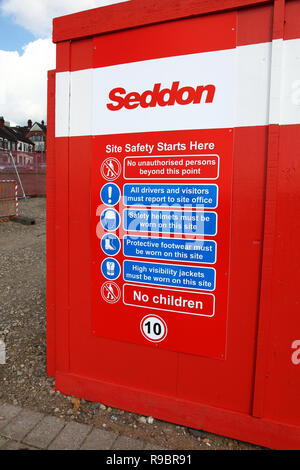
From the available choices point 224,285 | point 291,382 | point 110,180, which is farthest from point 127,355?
point 110,180

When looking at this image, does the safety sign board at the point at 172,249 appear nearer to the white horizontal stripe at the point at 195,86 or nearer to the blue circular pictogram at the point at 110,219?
the blue circular pictogram at the point at 110,219

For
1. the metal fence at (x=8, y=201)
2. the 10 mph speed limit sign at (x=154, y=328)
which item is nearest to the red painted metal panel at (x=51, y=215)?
the 10 mph speed limit sign at (x=154, y=328)

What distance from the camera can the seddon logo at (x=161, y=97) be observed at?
7.18 feet

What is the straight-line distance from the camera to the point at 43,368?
3.16m

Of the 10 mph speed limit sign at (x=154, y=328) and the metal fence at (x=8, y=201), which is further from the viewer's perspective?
the metal fence at (x=8, y=201)

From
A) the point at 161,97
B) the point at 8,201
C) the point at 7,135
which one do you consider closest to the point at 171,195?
the point at 161,97

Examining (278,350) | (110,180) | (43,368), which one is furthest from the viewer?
(43,368)

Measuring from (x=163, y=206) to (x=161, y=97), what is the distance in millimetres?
731

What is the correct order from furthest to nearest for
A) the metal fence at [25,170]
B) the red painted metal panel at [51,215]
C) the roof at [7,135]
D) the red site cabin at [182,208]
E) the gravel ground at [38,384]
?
the roof at [7,135], the metal fence at [25,170], the red painted metal panel at [51,215], the gravel ground at [38,384], the red site cabin at [182,208]

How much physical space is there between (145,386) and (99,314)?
63cm

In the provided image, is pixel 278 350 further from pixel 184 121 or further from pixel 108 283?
pixel 184 121

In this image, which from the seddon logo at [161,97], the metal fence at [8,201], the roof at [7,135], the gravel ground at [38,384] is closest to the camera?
the seddon logo at [161,97]

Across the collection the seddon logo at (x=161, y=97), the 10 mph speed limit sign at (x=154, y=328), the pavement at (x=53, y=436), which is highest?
the seddon logo at (x=161, y=97)

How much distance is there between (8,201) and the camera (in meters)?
12.1
